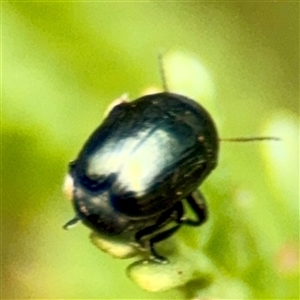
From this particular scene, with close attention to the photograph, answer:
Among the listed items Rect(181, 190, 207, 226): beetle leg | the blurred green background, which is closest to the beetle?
Rect(181, 190, 207, 226): beetle leg

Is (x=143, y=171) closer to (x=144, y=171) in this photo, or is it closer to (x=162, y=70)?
(x=144, y=171)

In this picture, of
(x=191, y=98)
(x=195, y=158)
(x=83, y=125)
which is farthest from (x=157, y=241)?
(x=83, y=125)

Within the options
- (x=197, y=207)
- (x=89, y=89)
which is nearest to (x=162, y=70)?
(x=89, y=89)

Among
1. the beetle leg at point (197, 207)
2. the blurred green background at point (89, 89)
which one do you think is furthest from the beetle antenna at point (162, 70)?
the beetle leg at point (197, 207)

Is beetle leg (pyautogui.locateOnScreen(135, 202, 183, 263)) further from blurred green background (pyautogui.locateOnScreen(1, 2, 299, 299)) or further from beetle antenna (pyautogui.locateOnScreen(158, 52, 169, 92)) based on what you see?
beetle antenna (pyautogui.locateOnScreen(158, 52, 169, 92))

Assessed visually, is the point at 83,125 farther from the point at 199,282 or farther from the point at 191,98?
the point at 199,282

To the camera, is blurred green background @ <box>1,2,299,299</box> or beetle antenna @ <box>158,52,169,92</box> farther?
blurred green background @ <box>1,2,299,299</box>

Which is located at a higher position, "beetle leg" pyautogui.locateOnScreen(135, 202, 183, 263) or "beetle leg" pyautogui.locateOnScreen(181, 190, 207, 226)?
"beetle leg" pyautogui.locateOnScreen(181, 190, 207, 226)

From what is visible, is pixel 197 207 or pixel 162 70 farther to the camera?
pixel 162 70
